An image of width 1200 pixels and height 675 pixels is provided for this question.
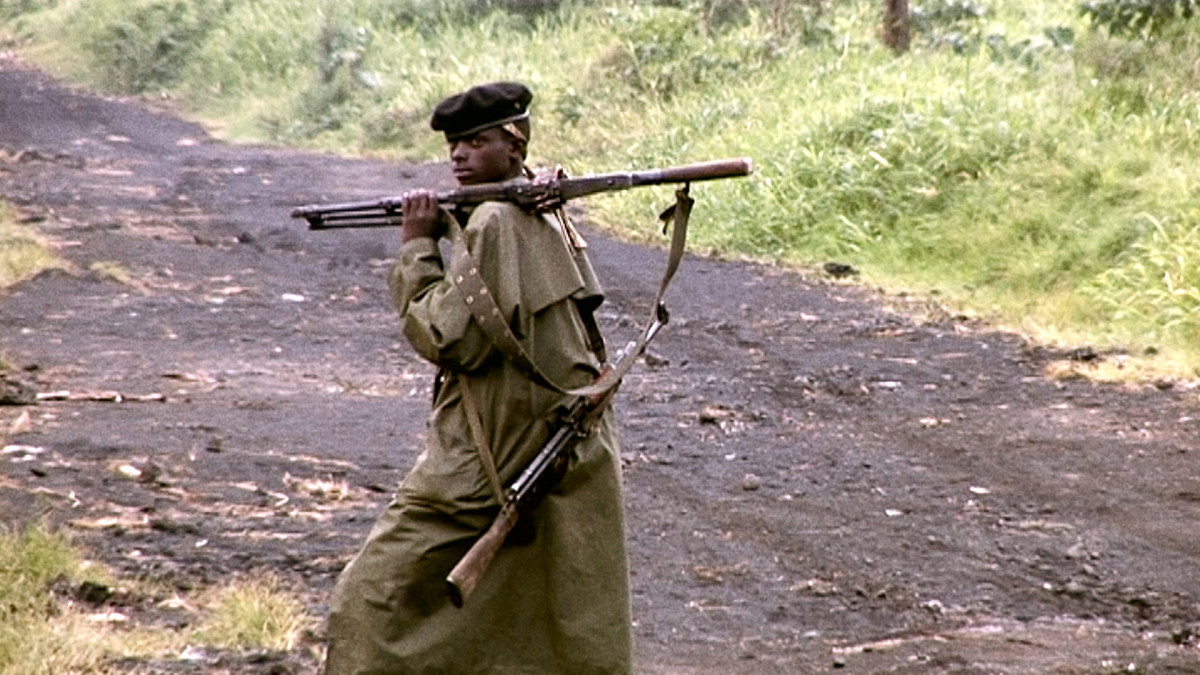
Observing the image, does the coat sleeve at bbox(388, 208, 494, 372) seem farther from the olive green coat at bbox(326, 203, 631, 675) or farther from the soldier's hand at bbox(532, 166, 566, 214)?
the soldier's hand at bbox(532, 166, 566, 214)

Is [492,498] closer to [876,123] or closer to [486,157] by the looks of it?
[486,157]

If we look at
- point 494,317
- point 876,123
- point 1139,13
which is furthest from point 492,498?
point 876,123

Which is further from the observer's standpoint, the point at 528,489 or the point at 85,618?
the point at 85,618

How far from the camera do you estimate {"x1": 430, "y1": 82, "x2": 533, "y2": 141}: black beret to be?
14.7 ft

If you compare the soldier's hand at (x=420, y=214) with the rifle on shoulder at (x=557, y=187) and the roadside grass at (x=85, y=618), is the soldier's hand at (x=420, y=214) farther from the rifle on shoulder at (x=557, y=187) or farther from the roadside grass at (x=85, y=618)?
the roadside grass at (x=85, y=618)

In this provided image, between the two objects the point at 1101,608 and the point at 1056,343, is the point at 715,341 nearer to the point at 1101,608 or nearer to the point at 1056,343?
the point at 1056,343

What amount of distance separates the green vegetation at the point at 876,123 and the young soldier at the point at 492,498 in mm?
6435

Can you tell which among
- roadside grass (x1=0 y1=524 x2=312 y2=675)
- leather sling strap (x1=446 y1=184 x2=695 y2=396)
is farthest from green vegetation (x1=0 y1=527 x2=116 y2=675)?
leather sling strap (x1=446 y1=184 x2=695 y2=396)

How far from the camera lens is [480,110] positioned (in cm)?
449

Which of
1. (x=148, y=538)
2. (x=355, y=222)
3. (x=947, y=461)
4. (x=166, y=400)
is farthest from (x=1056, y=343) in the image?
(x=355, y=222)

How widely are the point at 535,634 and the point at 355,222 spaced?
101cm

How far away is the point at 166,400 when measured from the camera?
9867mm

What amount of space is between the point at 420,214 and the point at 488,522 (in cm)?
67

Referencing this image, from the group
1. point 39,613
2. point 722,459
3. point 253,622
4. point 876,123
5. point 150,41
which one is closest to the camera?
point 39,613
